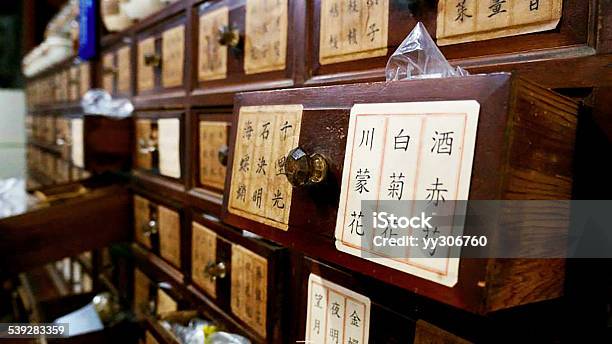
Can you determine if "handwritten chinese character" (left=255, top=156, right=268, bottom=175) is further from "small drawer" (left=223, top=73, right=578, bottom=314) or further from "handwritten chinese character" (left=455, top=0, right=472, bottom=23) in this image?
"handwritten chinese character" (left=455, top=0, right=472, bottom=23)

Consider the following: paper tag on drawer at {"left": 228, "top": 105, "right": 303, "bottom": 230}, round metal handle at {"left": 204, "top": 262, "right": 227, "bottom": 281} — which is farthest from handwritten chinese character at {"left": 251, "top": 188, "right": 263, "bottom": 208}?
round metal handle at {"left": 204, "top": 262, "right": 227, "bottom": 281}

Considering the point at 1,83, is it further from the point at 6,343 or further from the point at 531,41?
the point at 531,41

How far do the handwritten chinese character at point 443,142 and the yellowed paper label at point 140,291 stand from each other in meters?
1.26

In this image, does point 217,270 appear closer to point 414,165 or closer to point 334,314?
point 334,314

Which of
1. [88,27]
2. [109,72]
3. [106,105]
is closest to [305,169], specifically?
[106,105]

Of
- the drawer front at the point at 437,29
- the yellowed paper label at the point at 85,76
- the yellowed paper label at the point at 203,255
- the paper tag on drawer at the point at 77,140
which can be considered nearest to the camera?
the drawer front at the point at 437,29

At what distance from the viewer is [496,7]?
1.90 ft

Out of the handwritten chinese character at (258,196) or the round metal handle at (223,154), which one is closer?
the handwritten chinese character at (258,196)

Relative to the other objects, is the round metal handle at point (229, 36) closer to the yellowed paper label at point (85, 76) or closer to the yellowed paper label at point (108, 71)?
the yellowed paper label at point (108, 71)

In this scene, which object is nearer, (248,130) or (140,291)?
(248,130)

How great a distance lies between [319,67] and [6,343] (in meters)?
1.08

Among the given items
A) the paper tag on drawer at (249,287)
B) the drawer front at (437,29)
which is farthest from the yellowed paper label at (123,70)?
the drawer front at (437,29)

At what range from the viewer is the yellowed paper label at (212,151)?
1099mm

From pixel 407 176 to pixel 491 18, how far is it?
0.25 meters
